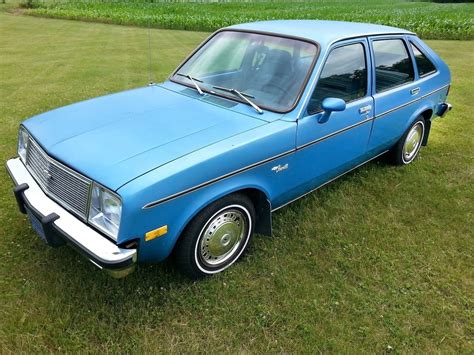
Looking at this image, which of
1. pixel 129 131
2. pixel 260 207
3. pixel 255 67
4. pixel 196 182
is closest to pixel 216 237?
pixel 260 207

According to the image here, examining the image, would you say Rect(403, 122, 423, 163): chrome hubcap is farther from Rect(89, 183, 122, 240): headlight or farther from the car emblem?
the car emblem

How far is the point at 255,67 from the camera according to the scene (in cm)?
332

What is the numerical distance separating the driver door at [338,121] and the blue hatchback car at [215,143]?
0.01 metres

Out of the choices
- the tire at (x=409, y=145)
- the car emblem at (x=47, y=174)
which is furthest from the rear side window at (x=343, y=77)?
the car emblem at (x=47, y=174)

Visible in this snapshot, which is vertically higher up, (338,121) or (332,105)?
(332,105)

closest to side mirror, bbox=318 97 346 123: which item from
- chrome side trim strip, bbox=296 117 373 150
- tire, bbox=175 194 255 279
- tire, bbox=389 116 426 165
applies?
chrome side trim strip, bbox=296 117 373 150

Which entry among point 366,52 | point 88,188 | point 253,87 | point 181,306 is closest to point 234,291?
point 181,306

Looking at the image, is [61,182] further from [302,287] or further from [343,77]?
[343,77]

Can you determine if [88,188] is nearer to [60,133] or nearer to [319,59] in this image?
[60,133]

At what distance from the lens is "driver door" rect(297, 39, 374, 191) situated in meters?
3.11

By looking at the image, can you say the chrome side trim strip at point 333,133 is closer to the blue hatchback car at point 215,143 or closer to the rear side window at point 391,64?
the blue hatchback car at point 215,143

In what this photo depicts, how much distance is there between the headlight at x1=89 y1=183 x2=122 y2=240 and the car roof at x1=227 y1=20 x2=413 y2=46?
2.11 meters

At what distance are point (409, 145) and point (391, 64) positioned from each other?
1.16 meters

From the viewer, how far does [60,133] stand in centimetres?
277
